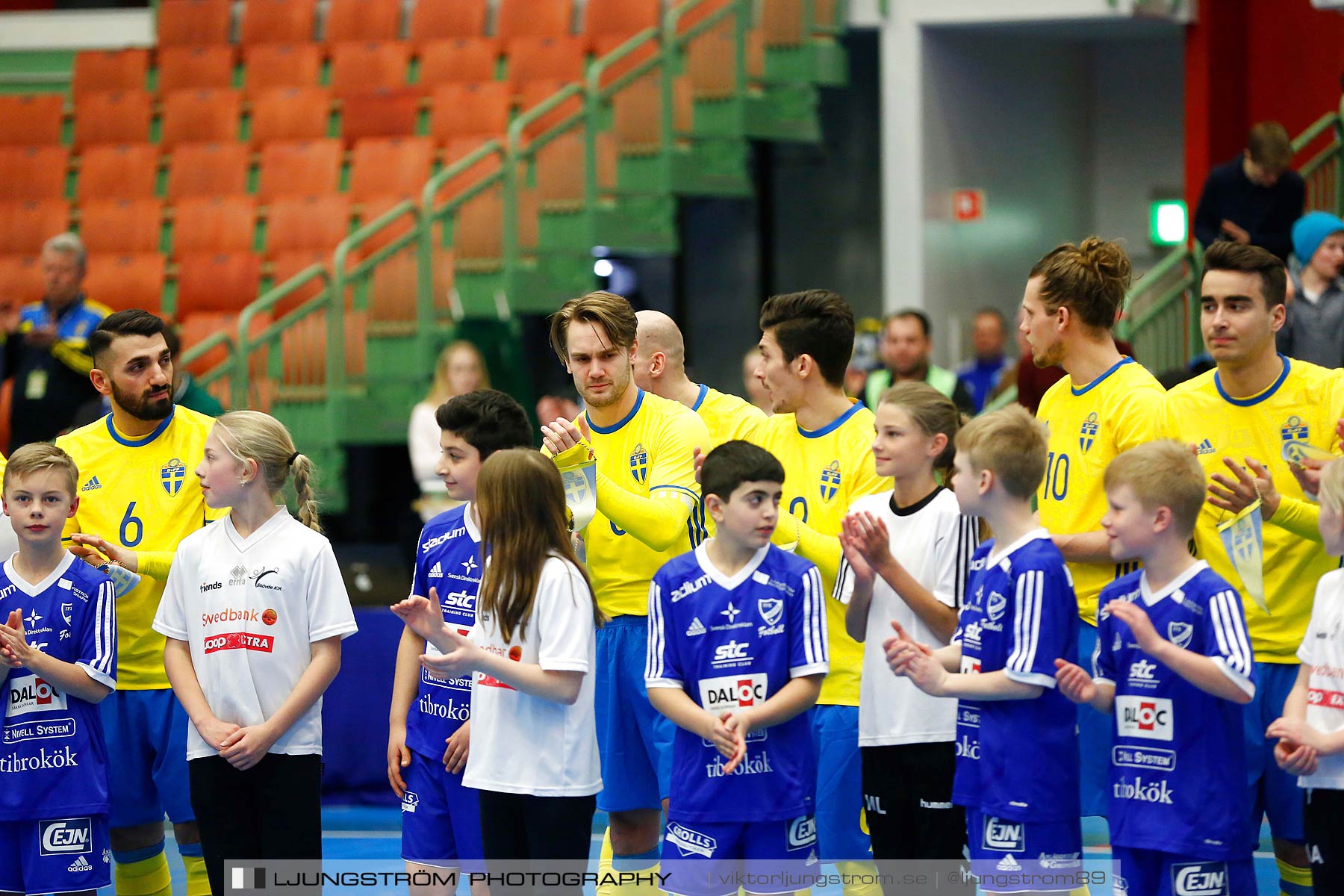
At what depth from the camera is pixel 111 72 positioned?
13414mm

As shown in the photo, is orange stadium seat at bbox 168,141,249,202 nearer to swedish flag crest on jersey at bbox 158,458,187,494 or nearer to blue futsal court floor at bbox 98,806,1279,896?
blue futsal court floor at bbox 98,806,1279,896

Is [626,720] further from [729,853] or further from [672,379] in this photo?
[672,379]

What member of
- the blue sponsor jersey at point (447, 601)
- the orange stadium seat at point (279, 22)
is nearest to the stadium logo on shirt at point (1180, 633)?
the blue sponsor jersey at point (447, 601)

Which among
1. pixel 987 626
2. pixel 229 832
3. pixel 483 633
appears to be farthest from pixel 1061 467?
pixel 229 832

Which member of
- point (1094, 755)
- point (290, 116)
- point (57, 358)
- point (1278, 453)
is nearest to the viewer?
point (1278, 453)

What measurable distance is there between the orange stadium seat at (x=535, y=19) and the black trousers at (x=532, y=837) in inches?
377

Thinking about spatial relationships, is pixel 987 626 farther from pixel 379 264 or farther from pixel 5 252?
pixel 5 252

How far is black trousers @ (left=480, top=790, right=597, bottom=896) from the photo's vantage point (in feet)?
13.5

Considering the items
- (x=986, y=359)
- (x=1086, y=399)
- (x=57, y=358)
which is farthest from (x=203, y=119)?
(x=1086, y=399)

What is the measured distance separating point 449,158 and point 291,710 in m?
7.80

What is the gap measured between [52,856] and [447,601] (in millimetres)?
1344

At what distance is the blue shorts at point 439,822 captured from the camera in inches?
175

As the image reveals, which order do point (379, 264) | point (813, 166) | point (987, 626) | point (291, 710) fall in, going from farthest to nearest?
point (813, 166) → point (379, 264) → point (291, 710) → point (987, 626)

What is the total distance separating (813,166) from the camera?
14.0m
